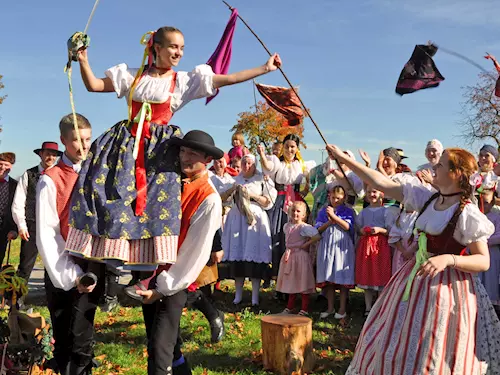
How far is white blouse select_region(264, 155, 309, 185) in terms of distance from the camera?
24.8ft

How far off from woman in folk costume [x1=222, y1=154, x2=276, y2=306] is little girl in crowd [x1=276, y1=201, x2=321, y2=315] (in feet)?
1.74

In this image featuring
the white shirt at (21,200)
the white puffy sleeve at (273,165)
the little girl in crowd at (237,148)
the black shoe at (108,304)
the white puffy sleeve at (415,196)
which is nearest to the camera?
the white puffy sleeve at (415,196)

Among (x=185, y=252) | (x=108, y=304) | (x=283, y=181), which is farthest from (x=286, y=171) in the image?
(x=185, y=252)

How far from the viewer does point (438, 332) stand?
3.41 metres

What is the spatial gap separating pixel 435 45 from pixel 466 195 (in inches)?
67.3

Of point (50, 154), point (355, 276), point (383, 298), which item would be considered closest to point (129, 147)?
point (383, 298)

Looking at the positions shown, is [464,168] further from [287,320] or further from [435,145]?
[435,145]

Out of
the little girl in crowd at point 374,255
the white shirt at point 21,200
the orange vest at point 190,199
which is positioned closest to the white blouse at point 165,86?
the orange vest at point 190,199

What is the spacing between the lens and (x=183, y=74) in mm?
3275

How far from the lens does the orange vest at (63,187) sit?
334 centimetres

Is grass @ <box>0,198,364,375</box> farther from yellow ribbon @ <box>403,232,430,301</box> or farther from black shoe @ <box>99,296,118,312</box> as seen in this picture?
yellow ribbon @ <box>403,232,430,301</box>

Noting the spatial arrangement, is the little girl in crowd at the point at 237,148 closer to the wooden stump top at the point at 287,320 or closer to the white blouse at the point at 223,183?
the white blouse at the point at 223,183

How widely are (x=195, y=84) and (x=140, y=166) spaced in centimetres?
57

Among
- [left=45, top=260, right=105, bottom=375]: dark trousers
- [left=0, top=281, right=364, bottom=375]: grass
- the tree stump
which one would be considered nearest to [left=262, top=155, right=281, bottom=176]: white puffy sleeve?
[left=0, top=281, right=364, bottom=375]: grass
